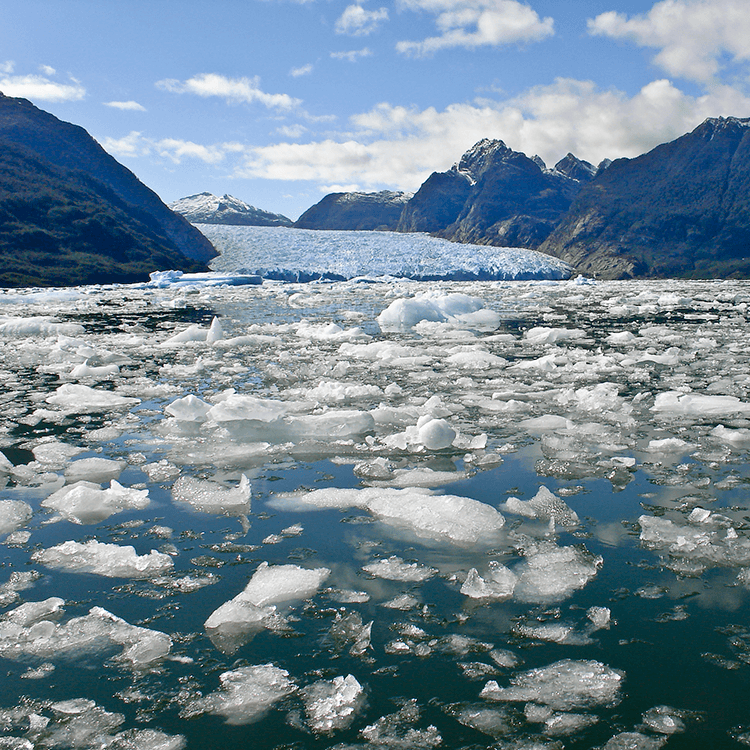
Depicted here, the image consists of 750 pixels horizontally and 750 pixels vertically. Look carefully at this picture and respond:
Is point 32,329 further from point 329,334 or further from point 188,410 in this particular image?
point 188,410

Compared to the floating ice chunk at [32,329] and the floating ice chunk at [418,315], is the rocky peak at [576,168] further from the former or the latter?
the floating ice chunk at [32,329]

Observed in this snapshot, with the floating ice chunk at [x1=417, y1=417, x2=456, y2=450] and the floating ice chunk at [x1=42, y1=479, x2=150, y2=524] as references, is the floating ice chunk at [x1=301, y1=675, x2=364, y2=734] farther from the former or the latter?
the floating ice chunk at [x1=417, y1=417, x2=456, y2=450]

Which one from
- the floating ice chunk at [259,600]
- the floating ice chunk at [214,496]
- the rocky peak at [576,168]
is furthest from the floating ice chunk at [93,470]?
the rocky peak at [576,168]

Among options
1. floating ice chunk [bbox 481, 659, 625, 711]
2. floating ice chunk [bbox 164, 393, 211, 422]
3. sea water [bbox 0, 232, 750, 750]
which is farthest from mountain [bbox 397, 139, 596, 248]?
floating ice chunk [bbox 481, 659, 625, 711]

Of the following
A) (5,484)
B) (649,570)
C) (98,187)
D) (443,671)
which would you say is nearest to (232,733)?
(443,671)

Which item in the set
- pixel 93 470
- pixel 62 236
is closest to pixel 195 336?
pixel 93 470

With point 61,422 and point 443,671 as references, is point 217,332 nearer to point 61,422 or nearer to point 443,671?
point 61,422
